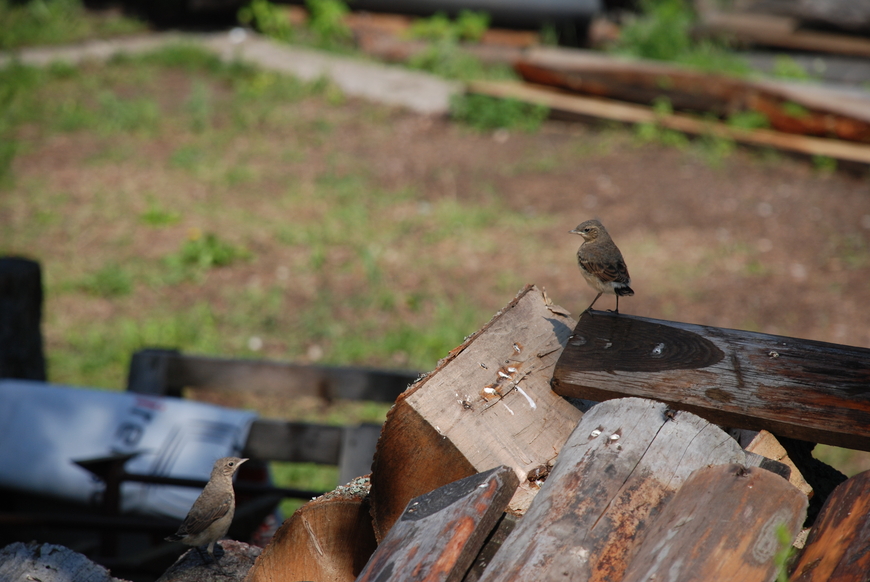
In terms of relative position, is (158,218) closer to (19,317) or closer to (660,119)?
(19,317)

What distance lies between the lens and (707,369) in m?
2.36

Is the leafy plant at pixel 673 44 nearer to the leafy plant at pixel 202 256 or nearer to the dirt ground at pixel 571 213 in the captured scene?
the dirt ground at pixel 571 213

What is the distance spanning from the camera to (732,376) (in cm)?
233

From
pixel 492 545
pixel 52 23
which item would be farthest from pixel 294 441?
pixel 52 23

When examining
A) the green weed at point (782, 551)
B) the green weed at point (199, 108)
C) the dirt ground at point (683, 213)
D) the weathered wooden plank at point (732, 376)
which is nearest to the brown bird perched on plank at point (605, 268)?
the weathered wooden plank at point (732, 376)

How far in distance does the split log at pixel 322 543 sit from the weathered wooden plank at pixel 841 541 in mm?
1259

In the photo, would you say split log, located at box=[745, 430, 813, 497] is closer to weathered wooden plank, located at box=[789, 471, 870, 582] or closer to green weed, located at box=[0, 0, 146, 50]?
weathered wooden plank, located at box=[789, 471, 870, 582]

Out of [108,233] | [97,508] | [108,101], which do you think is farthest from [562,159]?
[97,508]

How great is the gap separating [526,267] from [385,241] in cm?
159

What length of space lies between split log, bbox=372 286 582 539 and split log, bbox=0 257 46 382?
3.38 metres

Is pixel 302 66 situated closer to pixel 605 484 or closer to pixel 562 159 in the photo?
pixel 562 159

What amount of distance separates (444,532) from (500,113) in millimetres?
9920

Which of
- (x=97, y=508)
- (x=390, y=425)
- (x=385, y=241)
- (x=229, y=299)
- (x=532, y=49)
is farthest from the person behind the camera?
(x=532, y=49)

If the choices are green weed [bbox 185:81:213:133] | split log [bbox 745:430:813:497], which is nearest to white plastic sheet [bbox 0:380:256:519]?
split log [bbox 745:430:813:497]
